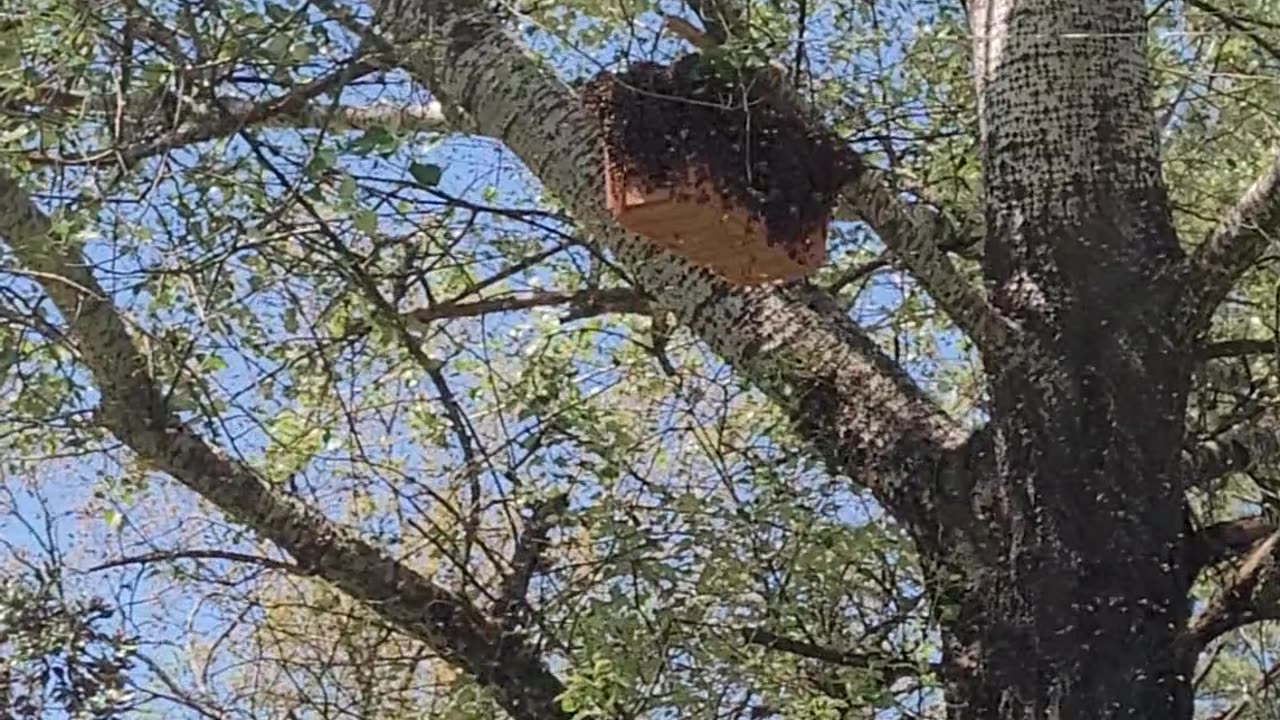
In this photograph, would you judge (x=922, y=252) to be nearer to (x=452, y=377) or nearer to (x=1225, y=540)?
(x=1225, y=540)

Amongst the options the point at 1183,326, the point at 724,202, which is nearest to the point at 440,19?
the point at 724,202

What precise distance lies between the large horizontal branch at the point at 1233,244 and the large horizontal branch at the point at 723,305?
1.28 ft

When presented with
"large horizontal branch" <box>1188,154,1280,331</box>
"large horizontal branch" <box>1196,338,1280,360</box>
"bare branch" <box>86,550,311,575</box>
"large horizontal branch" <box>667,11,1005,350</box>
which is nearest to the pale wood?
"large horizontal branch" <box>667,11,1005,350</box>

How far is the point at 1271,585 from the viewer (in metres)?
2.43

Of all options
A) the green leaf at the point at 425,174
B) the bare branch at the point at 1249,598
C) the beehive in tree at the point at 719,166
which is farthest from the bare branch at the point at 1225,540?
the green leaf at the point at 425,174

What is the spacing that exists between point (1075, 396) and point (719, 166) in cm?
54

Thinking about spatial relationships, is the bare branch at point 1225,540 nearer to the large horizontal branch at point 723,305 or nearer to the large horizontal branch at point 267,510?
the large horizontal branch at point 723,305

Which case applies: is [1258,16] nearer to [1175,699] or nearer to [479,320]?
[1175,699]

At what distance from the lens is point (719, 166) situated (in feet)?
7.07

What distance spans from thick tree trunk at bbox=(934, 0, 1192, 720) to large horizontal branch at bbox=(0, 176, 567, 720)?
3.28ft

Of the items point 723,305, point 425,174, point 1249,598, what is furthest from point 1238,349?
point 425,174

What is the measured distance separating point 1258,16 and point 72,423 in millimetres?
1922

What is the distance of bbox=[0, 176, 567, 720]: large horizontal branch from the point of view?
102 inches

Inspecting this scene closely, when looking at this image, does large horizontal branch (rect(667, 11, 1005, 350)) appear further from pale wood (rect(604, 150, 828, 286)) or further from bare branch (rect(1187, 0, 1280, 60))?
bare branch (rect(1187, 0, 1280, 60))
